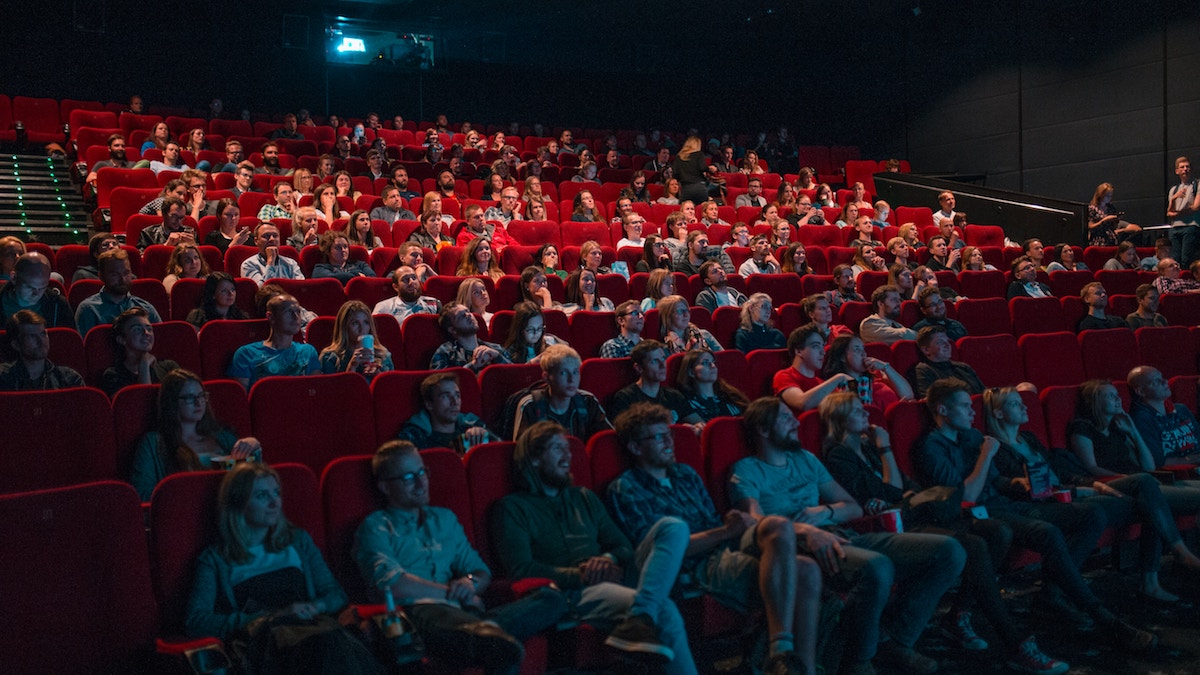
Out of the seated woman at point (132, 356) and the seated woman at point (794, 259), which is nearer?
the seated woman at point (132, 356)

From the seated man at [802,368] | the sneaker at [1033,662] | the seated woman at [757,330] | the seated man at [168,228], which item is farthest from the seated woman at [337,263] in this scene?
the sneaker at [1033,662]

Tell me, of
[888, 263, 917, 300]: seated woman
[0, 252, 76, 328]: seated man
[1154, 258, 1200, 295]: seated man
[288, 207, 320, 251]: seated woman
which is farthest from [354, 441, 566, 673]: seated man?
[1154, 258, 1200, 295]: seated man

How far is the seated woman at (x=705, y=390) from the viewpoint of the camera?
7.82ft

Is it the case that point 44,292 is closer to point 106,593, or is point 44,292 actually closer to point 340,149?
point 106,593

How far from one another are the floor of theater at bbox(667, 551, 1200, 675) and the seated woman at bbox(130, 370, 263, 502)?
1009 millimetres

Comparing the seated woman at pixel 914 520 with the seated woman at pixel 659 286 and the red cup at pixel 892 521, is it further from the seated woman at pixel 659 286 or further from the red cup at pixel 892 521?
the seated woman at pixel 659 286

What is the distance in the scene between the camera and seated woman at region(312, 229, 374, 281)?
10.4 feet

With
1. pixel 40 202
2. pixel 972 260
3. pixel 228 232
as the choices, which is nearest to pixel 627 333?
pixel 228 232

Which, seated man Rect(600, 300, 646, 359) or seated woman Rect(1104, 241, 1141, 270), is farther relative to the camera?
seated woman Rect(1104, 241, 1141, 270)

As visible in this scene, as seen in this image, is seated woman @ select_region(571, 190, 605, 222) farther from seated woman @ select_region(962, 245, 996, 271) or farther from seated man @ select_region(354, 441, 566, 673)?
seated man @ select_region(354, 441, 566, 673)

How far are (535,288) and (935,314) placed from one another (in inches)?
52.5

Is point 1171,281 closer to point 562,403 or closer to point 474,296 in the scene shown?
point 474,296

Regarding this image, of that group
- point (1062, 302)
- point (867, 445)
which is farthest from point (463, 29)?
point (867, 445)

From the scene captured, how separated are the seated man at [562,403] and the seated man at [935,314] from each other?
1.45m
